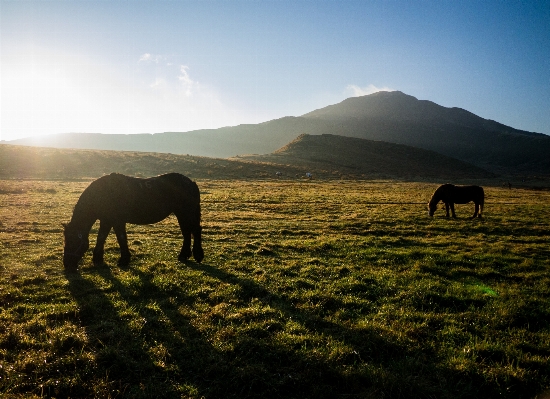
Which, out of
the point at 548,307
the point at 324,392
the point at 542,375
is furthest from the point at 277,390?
the point at 548,307

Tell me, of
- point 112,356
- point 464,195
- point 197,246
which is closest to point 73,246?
point 197,246

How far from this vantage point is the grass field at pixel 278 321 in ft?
15.9

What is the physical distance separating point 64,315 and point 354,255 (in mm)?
9584

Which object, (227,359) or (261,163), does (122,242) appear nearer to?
(227,359)

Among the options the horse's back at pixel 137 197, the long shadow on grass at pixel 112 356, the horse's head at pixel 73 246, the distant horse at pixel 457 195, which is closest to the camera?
the long shadow on grass at pixel 112 356

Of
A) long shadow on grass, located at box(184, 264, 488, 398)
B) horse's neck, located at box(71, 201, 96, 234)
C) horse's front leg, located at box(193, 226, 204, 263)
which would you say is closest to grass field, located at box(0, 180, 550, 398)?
long shadow on grass, located at box(184, 264, 488, 398)

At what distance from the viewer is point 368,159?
10688 cm

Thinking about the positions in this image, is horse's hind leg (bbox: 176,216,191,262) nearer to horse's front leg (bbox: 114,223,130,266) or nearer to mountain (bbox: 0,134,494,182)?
horse's front leg (bbox: 114,223,130,266)

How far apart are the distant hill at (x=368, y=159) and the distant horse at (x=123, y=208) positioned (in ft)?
256

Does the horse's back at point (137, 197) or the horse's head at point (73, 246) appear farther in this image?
the horse's back at point (137, 197)

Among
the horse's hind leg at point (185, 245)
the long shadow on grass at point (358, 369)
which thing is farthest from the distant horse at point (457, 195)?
the long shadow on grass at point (358, 369)

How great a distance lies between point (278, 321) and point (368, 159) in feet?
349

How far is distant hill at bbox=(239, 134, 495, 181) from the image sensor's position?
3691 inches

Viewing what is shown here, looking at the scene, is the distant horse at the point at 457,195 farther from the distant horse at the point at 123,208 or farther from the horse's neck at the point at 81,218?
the horse's neck at the point at 81,218
